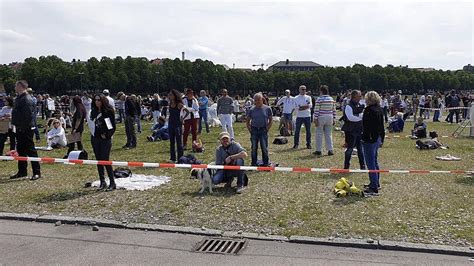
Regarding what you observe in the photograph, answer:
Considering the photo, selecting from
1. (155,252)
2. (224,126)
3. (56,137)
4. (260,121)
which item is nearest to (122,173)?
(260,121)

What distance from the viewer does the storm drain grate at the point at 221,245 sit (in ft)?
17.4

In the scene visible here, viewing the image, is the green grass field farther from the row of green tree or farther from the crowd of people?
the row of green tree

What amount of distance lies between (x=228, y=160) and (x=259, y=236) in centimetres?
239

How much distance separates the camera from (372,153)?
7.85 metres

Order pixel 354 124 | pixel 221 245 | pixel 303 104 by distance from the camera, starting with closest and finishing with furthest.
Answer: pixel 221 245, pixel 354 124, pixel 303 104

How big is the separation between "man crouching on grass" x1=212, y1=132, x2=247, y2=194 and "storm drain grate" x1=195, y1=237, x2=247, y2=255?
2318 mm

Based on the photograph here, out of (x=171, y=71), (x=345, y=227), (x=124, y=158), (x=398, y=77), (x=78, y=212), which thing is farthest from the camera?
(x=398, y=77)

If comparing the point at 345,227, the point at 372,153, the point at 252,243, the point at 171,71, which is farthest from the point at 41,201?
the point at 171,71

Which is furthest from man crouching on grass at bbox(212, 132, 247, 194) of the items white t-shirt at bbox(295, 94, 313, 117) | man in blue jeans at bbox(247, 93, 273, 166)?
white t-shirt at bbox(295, 94, 313, 117)

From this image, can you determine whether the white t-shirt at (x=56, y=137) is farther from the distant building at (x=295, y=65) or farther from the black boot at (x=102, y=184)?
the distant building at (x=295, y=65)

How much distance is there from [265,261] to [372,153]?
12.0 ft

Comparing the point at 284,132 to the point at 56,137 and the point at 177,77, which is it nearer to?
the point at 56,137

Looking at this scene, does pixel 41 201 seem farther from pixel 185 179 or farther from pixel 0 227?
pixel 185 179

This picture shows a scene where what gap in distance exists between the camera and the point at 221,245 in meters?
5.52
